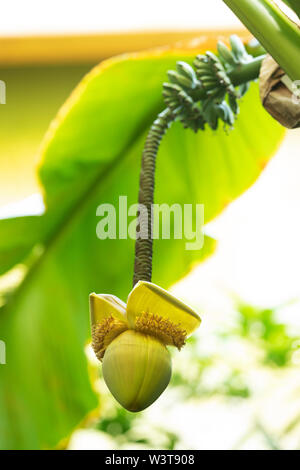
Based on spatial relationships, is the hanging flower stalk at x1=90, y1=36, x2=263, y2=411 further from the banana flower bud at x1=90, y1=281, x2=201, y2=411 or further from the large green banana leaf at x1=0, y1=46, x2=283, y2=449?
the large green banana leaf at x1=0, y1=46, x2=283, y2=449

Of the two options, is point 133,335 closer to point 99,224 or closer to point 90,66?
point 99,224

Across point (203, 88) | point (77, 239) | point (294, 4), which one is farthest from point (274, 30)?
point (77, 239)

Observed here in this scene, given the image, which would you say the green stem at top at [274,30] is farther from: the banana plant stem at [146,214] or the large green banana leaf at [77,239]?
the large green banana leaf at [77,239]

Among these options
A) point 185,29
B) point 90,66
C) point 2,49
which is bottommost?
point 185,29

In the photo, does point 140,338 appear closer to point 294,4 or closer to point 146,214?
point 146,214

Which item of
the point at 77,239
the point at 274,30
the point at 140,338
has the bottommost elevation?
the point at 140,338

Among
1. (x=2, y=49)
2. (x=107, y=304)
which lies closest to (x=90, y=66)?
(x=2, y=49)

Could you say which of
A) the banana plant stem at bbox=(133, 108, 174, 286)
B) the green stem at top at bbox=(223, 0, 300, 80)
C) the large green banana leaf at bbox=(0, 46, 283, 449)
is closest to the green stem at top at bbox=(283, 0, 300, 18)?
the green stem at top at bbox=(223, 0, 300, 80)
